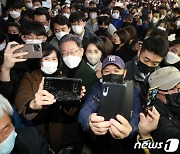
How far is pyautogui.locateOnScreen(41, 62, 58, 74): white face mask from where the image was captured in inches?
82.4

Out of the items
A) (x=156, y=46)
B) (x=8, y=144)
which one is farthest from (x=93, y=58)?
(x=8, y=144)

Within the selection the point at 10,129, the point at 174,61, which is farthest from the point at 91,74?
the point at 174,61

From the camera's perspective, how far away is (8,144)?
1527 mm

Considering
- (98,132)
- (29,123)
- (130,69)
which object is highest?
(98,132)

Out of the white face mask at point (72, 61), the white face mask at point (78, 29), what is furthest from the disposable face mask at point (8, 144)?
the white face mask at point (78, 29)

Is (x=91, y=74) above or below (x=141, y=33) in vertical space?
above

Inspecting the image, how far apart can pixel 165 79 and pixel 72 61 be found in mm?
893

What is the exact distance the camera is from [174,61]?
10.1 feet

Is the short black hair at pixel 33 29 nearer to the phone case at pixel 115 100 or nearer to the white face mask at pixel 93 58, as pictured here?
the white face mask at pixel 93 58

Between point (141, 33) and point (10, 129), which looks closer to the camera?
point (10, 129)

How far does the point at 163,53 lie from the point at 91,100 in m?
1.11

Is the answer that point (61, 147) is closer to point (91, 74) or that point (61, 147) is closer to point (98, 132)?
point (91, 74)

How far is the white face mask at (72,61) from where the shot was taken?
2426 millimetres

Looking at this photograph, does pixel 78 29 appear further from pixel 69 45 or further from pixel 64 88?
pixel 64 88
